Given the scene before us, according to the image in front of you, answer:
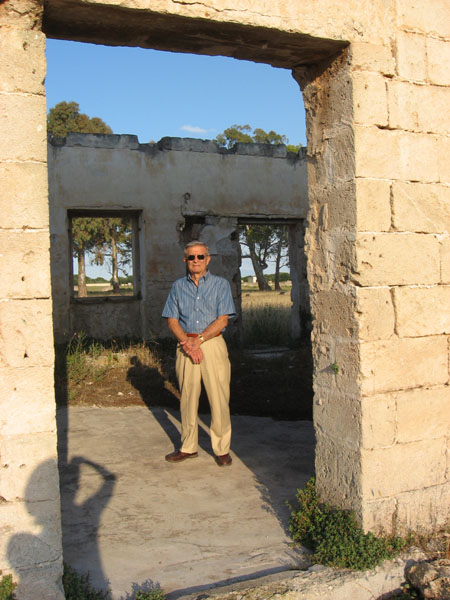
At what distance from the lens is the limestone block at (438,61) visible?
11.7 ft

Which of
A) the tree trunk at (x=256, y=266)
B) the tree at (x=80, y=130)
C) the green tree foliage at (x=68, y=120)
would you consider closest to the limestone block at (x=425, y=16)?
the tree at (x=80, y=130)

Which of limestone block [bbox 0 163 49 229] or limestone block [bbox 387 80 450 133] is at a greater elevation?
limestone block [bbox 387 80 450 133]

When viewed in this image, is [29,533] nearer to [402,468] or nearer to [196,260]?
[402,468]

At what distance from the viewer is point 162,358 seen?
924cm

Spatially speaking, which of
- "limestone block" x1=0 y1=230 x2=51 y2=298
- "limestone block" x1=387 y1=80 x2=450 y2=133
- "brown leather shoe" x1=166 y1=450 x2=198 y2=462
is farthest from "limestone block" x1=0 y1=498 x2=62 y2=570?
"limestone block" x1=387 y1=80 x2=450 y2=133

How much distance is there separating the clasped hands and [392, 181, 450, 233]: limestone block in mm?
2021

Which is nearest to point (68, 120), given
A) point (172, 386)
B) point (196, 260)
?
point (172, 386)

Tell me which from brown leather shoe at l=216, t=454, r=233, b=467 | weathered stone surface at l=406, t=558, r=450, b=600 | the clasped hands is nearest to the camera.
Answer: weathered stone surface at l=406, t=558, r=450, b=600

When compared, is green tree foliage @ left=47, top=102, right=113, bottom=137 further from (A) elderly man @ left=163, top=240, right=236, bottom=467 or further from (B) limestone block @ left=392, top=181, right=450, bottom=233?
(B) limestone block @ left=392, top=181, right=450, bottom=233

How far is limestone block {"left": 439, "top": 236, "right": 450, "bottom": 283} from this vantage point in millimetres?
3588

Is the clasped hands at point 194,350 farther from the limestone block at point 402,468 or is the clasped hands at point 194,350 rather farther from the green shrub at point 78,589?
the green shrub at point 78,589

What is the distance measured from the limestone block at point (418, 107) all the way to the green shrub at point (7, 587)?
3139 millimetres

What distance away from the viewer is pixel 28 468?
107 inches

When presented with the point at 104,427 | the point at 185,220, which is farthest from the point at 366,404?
the point at 185,220
